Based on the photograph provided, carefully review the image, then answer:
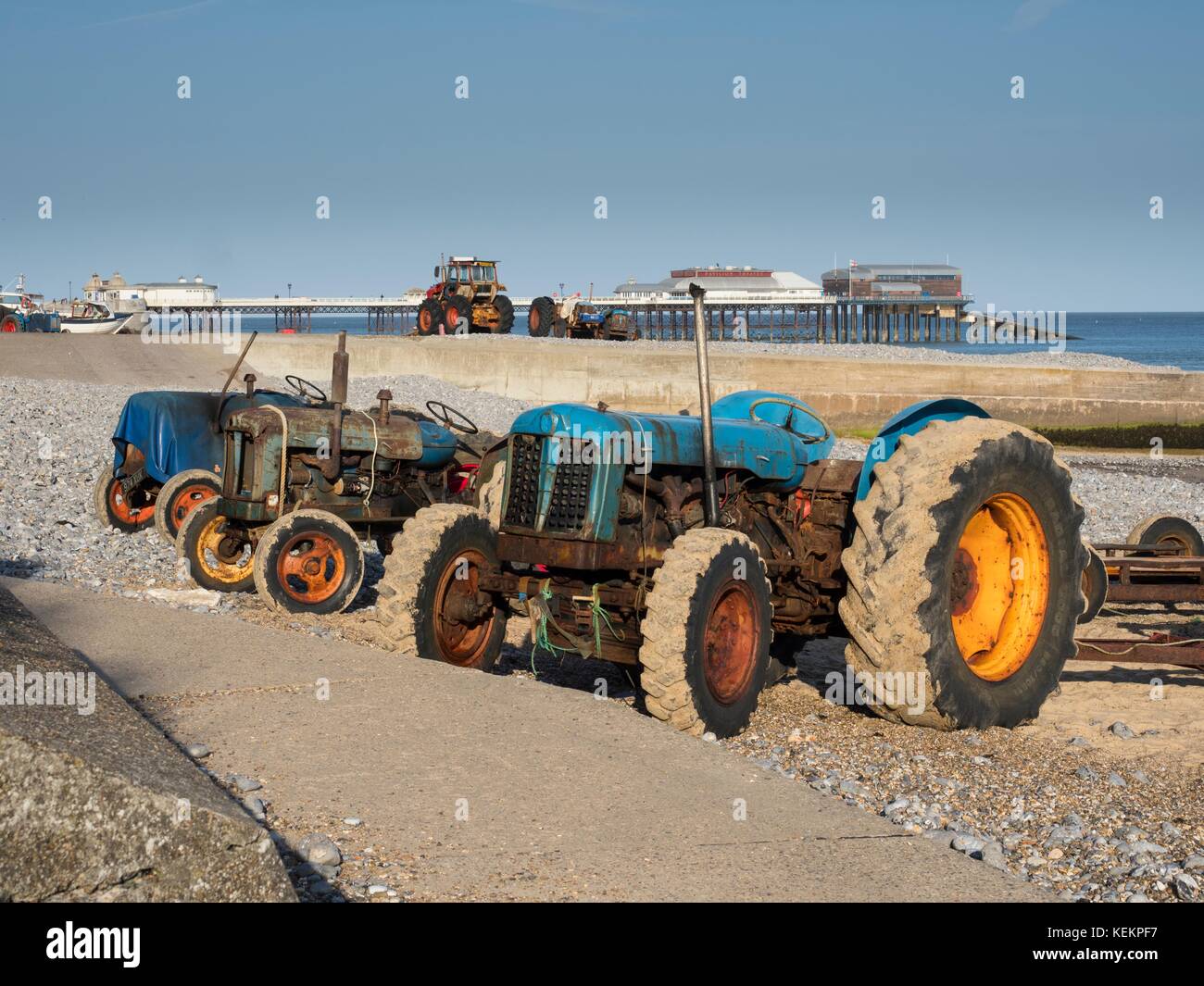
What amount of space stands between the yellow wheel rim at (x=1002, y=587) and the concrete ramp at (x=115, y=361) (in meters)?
27.5

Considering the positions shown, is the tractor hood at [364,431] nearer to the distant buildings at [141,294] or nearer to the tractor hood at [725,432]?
the tractor hood at [725,432]

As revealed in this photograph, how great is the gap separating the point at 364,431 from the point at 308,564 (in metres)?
1.72

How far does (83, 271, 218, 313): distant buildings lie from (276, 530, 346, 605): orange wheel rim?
118838mm

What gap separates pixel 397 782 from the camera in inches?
225

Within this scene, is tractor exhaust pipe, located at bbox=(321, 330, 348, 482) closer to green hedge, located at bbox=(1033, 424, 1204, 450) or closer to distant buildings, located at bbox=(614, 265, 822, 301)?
green hedge, located at bbox=(1033, 424, 1204, 450)

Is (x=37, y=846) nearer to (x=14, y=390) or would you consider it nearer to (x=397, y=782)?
(x=397, y=782)

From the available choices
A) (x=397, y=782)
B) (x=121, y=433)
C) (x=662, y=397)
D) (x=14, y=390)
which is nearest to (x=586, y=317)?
(x=662, y=397)

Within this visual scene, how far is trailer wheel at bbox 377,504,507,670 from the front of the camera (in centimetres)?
818

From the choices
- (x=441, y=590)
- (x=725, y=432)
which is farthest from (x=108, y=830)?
(x=725, y=432)

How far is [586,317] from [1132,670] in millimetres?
39954

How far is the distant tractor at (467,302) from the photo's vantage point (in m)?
45.1

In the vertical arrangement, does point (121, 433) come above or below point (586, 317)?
below

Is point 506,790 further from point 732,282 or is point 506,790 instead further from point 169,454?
point 732,282

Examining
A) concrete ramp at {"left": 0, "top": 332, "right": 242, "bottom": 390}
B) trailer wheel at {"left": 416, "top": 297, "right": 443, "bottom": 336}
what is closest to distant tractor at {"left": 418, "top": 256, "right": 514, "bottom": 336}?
trailer wheel at {"left": 416, "top": 297, "right": 443, "bottom": 336}
